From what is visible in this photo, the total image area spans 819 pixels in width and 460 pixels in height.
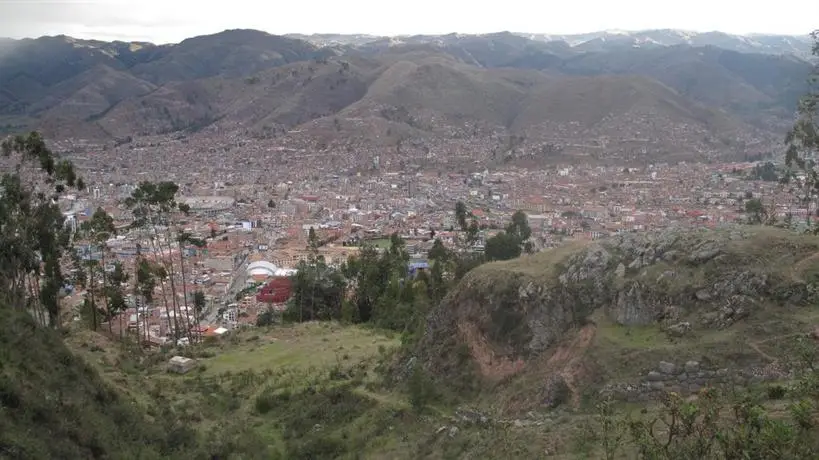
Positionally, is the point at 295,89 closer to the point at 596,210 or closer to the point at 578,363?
the point at 596,210

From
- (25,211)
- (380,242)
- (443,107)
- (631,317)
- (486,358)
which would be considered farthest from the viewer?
(443,107)

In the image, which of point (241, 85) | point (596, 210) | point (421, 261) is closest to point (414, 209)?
point (596, 210)

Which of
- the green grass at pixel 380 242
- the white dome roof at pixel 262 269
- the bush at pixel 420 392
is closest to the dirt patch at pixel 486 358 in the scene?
the bush at pixel 420 392

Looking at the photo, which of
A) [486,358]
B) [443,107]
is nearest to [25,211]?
[486,358]

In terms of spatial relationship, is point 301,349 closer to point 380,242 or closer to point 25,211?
point 25,211

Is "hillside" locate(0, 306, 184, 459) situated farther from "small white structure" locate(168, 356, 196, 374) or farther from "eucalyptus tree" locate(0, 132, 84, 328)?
"small white structure" locate(168, 356, 196, 374)

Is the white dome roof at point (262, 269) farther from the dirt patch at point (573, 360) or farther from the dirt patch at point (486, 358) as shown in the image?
the dirt patch at point (573, 360)

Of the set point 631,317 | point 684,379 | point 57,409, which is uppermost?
point 631,317
